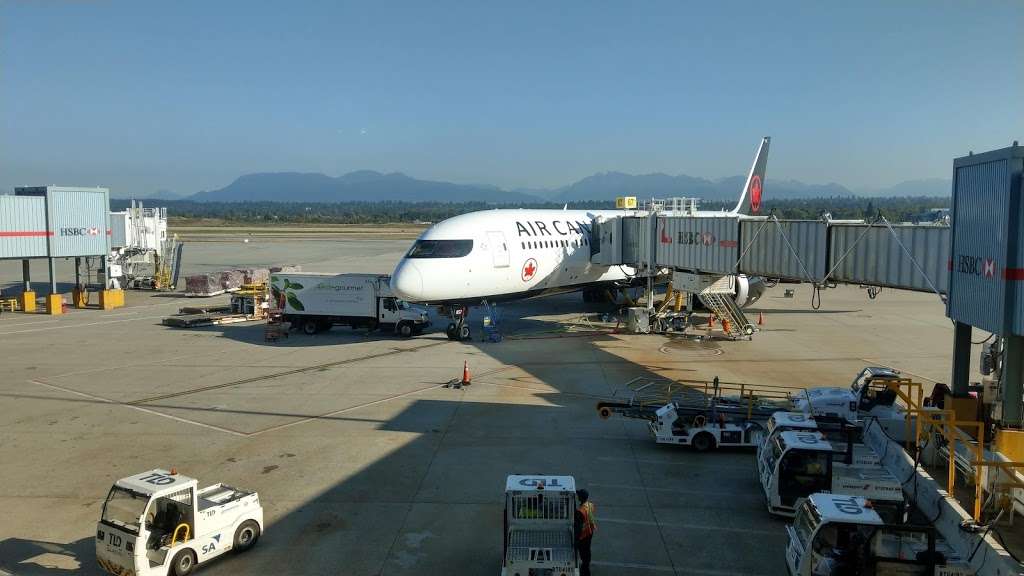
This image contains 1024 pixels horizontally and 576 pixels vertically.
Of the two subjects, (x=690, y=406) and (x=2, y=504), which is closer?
(x=2, y=504)

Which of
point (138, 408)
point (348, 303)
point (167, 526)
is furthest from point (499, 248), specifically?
point (167, 526)

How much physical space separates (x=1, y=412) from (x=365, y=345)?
1467 cm

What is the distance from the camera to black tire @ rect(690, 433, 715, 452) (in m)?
19.6

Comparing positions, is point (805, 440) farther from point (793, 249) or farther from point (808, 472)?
point (793, 249)

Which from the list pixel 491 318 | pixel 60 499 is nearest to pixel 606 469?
pixel 60 499

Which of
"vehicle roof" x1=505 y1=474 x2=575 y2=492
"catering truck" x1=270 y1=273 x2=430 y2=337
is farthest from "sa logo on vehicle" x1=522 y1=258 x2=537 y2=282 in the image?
"vehicle roof" x1=505 y1=474 x2=575 y2=492

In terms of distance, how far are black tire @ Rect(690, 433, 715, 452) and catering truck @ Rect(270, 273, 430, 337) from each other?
20.2m

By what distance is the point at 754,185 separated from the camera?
4975 centimetres

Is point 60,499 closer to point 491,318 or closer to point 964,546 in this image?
point 964,546

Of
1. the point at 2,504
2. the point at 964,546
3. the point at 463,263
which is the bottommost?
the point at 2,504

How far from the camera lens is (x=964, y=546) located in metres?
Result: 11.4

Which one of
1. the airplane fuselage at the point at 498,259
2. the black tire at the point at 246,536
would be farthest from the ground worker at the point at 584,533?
the airplane fuselage at the point at 498,259

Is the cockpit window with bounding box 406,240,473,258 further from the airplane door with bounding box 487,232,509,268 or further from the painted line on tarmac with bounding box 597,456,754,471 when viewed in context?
the painted line on tarmac with bounding box 597,456,754,471

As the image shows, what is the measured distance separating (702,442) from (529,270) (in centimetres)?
1759
